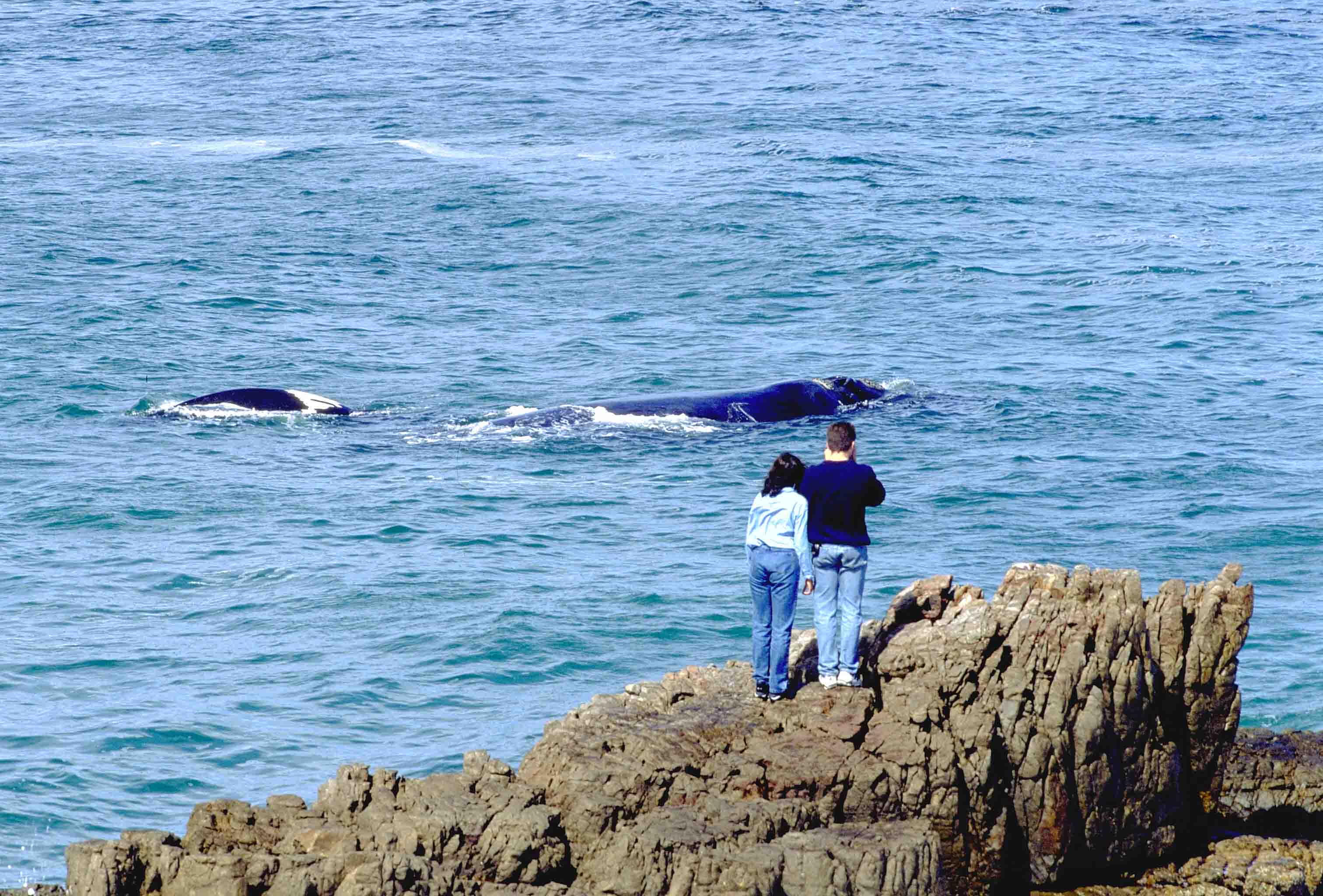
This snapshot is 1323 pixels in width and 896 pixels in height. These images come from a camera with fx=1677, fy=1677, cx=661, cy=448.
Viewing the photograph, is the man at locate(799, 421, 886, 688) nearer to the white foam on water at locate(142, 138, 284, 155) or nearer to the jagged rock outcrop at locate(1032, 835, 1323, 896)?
the jagged rock outcrop at locate(1032, 835, 1323, 896)

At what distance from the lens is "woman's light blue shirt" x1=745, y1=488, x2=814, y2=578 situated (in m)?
11.7

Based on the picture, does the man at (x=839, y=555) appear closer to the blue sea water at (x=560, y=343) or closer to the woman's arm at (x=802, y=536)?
the woman's arm at (x=802, y=536)

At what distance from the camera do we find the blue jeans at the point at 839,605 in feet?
38.0

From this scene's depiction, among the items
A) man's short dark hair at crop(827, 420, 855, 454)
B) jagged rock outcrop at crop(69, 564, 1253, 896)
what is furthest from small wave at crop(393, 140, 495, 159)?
jagged rock outcrop at crop(69, 564, 1253, 896)

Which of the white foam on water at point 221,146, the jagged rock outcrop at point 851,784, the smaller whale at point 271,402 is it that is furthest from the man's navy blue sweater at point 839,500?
the white foam on water at point 221,146

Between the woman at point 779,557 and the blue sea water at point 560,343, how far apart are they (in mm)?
4481

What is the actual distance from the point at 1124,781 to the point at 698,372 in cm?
1891

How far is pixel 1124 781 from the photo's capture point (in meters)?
11.7

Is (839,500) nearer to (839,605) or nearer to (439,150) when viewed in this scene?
(839,605)

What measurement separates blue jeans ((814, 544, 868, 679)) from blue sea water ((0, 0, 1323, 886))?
470 centimetres

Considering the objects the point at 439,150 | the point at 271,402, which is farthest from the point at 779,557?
the point at 439,150

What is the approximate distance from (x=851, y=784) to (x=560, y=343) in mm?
22313

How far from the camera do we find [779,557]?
11.7 metres

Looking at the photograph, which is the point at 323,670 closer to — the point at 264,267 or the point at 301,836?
the point at 301,836
